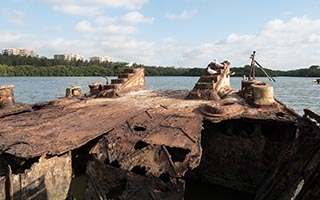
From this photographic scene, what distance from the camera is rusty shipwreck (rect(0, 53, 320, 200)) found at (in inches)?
205

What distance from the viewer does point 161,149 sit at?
543cm

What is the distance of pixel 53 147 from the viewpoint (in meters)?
5.46

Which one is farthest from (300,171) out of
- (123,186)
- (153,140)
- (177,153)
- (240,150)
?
(240,150)

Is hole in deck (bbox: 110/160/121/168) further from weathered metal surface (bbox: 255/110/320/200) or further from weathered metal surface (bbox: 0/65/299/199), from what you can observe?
weathered metal surface (bbox: 255/110/320/200)

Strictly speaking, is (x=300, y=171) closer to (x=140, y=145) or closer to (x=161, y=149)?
(x=161, y=149)

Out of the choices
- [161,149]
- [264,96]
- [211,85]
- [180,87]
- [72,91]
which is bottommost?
[180,87]

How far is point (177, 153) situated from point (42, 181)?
8.00 ft

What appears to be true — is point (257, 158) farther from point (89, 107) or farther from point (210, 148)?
point (89, 107)

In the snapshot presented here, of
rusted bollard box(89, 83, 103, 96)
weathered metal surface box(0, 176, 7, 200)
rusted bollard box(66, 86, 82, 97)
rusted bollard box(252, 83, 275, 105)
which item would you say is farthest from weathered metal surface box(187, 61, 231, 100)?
weathered metal surface box(0, 176, 7, 200)

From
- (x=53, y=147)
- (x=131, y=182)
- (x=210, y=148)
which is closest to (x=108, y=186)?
(x=131, y=182)

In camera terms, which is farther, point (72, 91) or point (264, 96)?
point (72, 91)

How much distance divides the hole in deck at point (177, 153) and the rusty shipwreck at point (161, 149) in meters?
0.02

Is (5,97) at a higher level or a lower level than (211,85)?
lower

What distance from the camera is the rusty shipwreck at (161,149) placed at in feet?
17.1
